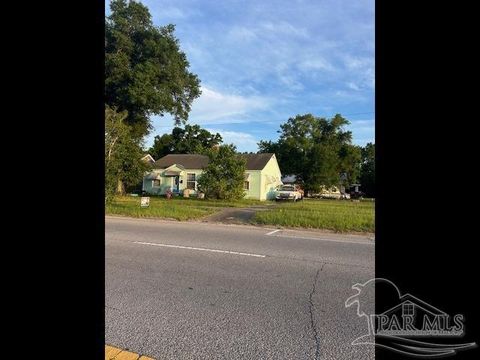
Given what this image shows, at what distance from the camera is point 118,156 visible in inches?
664

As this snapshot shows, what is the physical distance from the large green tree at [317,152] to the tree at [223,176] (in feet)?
72.3

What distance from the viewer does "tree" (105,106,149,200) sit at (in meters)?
16.3

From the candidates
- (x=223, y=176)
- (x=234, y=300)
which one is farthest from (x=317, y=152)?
(x=234, y=300)

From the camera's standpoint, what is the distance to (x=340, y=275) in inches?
225

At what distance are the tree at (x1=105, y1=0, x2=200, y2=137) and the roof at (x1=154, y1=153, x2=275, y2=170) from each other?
17.5 feet
